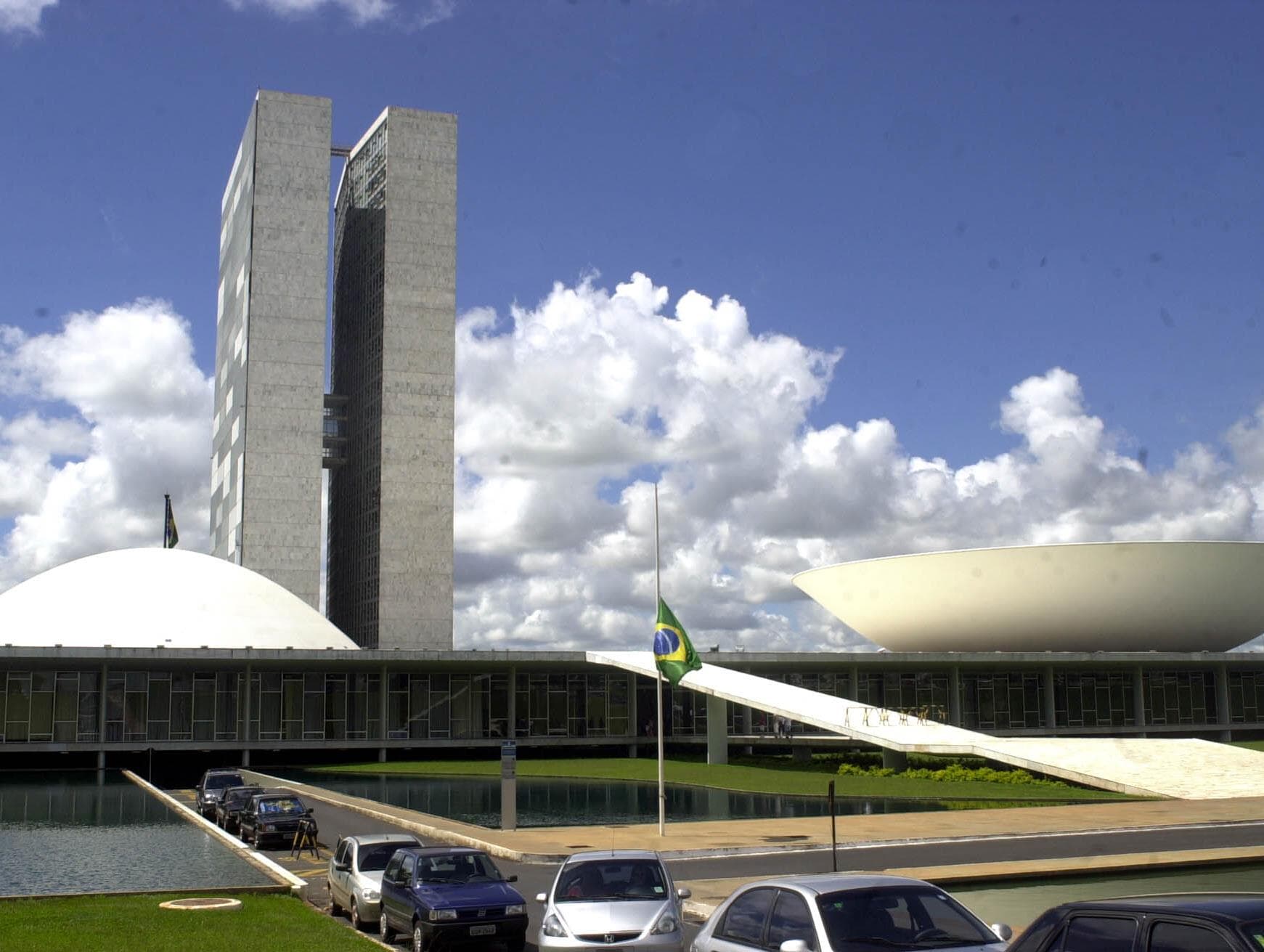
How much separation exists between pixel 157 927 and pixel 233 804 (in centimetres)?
1281

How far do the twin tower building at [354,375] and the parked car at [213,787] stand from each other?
61846 millimetres

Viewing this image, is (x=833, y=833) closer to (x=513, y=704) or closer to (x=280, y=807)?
(x=280, y=807)

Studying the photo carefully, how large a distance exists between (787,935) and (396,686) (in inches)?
2029

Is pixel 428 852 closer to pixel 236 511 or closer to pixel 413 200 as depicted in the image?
pixel 236 511

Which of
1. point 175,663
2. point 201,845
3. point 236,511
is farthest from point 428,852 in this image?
point 236,511

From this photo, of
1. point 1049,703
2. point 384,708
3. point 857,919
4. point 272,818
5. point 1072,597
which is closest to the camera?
point 857,919

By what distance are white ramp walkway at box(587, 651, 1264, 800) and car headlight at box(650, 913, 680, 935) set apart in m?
24.7

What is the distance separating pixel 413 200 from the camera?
103 metres

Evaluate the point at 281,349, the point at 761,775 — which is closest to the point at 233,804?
the point at 761,775

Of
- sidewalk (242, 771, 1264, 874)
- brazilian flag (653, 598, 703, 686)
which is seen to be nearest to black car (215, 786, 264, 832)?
sidewalk (242, 771, 1264, 874)

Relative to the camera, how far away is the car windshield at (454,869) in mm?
15086

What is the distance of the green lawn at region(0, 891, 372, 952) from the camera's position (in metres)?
13.9

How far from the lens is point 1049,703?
6506 centimetres

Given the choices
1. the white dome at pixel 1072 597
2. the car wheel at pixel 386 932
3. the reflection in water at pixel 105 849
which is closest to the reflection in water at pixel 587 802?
the reflection in water at pixel 105 849
